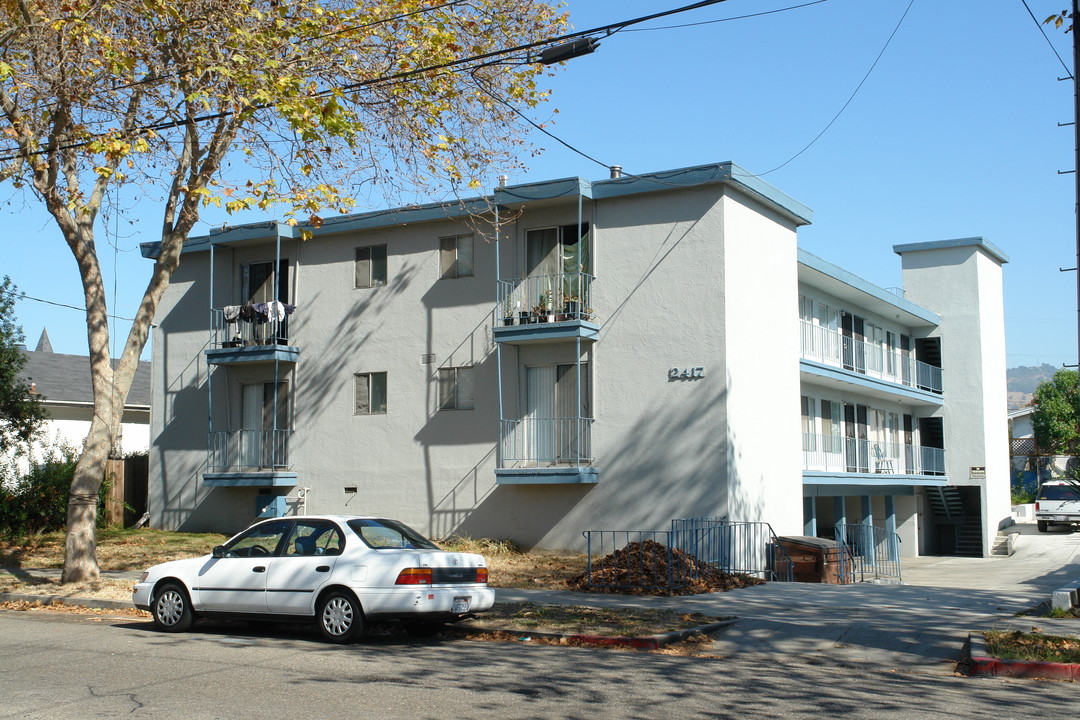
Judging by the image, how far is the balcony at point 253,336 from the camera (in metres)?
26.2

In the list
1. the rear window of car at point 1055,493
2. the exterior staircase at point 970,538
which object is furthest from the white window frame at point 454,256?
the rear window of car at point 1055,493

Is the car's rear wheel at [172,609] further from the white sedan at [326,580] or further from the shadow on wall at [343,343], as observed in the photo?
the shadow on wall at [343,343]

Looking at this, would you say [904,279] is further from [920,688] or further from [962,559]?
[920,688]

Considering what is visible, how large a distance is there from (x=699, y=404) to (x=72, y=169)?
12425 millimetres

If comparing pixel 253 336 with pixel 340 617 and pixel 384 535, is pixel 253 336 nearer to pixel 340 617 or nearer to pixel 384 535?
pixel 384 535

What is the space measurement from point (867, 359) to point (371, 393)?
57.6ft

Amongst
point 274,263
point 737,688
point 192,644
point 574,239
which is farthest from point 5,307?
point 737,688

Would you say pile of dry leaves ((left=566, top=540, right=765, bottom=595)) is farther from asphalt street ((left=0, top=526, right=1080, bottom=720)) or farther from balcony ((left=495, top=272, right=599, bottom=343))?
balcony ((left=495, top=272, right=599, bottom=343))

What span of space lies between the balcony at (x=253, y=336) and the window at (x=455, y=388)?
14.0ft

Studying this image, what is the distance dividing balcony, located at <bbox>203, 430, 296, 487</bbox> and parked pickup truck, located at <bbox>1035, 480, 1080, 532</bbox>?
98.1ft

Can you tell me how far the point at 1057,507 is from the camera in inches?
1629

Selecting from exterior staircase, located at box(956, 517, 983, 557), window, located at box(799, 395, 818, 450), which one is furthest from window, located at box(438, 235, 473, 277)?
exterior staircase, located at box(956, 517, 983, 557)

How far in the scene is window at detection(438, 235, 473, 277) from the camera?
81.2ft

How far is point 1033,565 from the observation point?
109 feet
